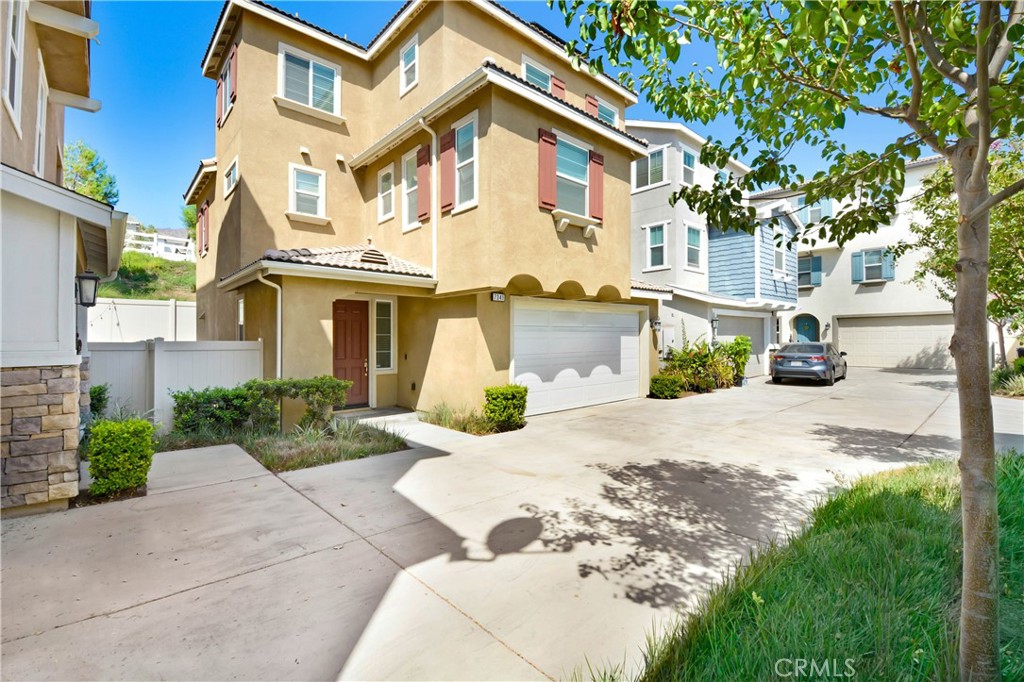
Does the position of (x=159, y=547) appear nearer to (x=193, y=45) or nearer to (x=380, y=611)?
(x=380, y=611)

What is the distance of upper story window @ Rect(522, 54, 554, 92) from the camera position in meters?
12.1

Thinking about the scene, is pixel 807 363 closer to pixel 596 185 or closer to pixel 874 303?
pixel 874 303

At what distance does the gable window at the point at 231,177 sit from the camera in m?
11.4

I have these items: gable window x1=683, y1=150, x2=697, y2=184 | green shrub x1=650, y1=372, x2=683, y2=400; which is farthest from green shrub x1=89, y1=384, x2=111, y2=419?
gable window x1=683, y1=150, x2=697, y2=184

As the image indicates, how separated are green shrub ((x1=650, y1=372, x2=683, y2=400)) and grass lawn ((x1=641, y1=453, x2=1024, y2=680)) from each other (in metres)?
9.10

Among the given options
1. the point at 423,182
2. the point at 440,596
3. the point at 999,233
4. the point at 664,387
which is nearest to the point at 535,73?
the point at 423,182

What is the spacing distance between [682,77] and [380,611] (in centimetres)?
528

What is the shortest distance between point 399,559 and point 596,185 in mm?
9089

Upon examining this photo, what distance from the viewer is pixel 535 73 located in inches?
488

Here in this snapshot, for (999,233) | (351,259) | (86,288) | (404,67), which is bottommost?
(86,288)

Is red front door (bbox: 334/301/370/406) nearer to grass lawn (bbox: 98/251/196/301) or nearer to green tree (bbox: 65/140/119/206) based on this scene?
grass lawn (bbox: 98/251/196/301)

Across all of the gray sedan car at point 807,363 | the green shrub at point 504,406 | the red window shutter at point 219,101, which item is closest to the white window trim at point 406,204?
the green shrub at point 504,406

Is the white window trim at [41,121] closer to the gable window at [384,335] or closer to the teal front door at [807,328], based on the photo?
the gable window at [384,335]

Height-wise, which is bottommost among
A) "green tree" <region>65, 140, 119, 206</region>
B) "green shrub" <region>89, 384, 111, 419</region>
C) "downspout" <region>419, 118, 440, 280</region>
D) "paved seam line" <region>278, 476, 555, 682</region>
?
"paved seam line" <region>278, 476, 555, 682</region>
